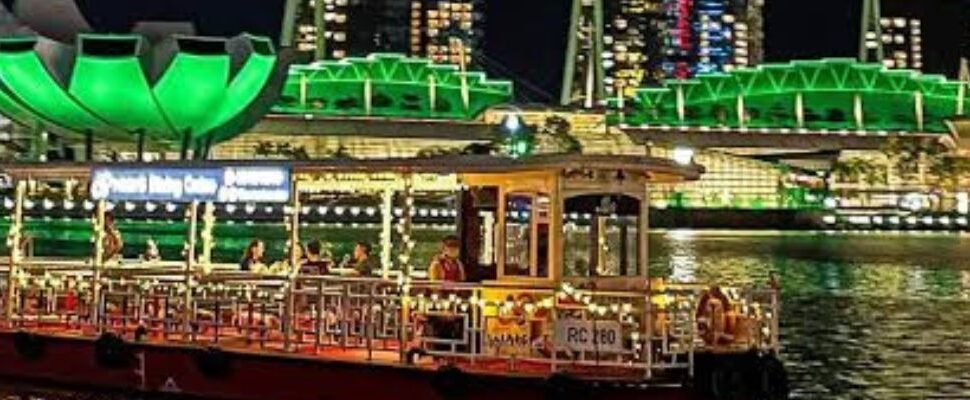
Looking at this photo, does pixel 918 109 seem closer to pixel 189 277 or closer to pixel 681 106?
pixel 681 106

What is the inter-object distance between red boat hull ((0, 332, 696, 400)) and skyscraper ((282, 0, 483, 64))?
153 m

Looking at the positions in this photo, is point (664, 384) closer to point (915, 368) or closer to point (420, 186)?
point (420, 186)

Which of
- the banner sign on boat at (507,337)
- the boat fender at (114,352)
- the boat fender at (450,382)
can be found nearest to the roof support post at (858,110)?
the boat fender at (114,352)

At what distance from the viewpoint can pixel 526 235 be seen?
45.6 feet

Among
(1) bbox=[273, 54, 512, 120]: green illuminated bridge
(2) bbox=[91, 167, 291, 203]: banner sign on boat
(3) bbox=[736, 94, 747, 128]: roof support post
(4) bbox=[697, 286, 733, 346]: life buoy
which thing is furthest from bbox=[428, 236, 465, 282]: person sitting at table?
(3) bbox=[736, 94, 747, 128]: roof support post

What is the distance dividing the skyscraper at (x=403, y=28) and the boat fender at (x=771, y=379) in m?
155

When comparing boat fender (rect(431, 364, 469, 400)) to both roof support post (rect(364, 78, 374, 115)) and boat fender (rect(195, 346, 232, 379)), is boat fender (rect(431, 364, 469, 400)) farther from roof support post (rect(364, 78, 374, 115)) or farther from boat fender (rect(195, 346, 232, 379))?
roof support post (rect(364, 78, 374, 115))

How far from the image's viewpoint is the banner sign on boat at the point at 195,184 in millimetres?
14055

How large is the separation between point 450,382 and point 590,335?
1.37 metres

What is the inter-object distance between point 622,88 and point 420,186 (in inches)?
6322

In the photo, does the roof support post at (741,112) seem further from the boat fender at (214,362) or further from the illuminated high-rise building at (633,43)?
the boat fender at (214,362)

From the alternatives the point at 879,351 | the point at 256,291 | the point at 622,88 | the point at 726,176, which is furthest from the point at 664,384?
the point at 622,88

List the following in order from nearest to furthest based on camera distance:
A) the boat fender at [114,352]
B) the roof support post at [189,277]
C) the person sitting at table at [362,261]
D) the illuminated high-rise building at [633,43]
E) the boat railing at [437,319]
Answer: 1. the boat railing at [437,319]
2. the roof support post at [189,277]
3. the boat fender at [114,352]
4. the person sitting at table at [362,261]
5. the illuminated high-rise building at [633,43]

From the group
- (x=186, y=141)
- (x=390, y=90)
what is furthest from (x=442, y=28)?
(x=186, y=141)
